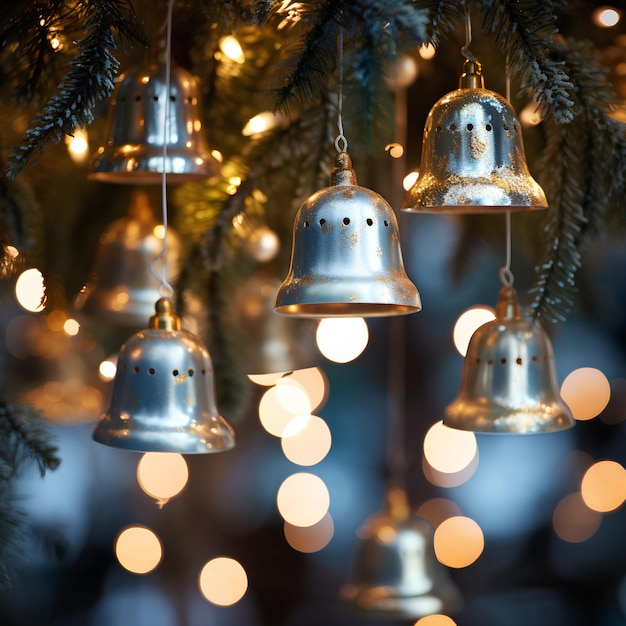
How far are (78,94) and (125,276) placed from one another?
0.74 meters

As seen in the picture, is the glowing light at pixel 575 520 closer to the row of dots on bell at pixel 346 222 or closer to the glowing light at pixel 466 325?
the glowing light at pixel 466 325

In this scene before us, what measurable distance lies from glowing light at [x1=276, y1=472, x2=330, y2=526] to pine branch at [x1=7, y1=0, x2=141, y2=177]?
2752 millimetres

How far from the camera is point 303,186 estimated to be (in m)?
1.18

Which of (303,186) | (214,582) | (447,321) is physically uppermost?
(447,321)

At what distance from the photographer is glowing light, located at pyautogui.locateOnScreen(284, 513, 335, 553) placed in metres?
3.45

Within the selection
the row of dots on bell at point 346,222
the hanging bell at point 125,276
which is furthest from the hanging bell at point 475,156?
the hanging bell at point 125,276

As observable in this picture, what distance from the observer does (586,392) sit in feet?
10.3

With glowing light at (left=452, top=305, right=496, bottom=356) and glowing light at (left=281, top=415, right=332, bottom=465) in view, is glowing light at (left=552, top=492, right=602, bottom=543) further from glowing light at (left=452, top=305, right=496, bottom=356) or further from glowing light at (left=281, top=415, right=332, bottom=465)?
glowing light at (left=281, top=415, right=332, bottom=465)

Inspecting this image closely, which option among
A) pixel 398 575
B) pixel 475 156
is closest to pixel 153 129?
pixel 475 156

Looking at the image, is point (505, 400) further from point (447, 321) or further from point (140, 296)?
point (447, 321)

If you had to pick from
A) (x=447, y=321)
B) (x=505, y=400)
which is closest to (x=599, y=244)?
(x=505, y=400)

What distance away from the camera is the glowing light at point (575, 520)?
10.5 feet

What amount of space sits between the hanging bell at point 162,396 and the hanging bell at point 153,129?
0.16 metres

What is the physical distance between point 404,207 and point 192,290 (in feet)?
1.78
